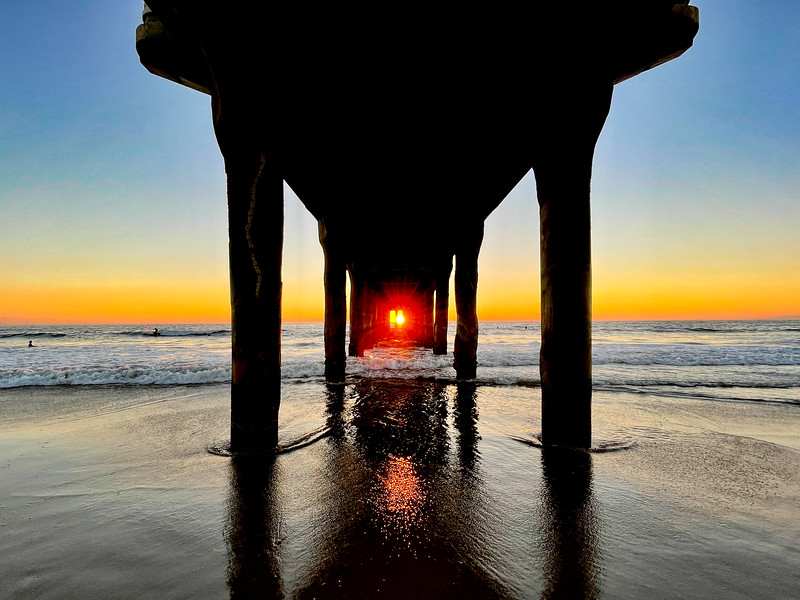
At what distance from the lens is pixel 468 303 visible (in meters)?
8.98

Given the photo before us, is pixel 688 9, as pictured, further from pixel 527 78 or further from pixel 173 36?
pixel 173 36

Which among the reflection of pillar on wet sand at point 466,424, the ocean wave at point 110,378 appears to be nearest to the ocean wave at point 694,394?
the reflection of pillar on wet sand at point 466,424

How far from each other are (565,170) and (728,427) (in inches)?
165

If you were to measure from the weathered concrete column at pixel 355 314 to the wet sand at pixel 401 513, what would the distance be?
947 cm

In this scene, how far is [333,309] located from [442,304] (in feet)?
22.9

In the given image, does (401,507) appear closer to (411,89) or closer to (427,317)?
(411,89)

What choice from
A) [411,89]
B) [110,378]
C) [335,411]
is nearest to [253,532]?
[335,411]

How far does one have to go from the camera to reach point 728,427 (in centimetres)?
492

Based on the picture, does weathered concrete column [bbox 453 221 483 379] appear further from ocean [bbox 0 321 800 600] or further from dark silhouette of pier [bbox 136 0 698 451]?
dark silhouette of pier [bbox 136 0 698 451]

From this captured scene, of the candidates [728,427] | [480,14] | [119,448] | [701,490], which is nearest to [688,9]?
[480,14]

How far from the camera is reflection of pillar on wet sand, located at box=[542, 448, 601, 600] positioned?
5.70ft

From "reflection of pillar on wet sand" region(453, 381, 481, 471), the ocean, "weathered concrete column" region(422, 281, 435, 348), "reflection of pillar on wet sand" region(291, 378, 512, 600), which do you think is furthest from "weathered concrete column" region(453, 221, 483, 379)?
"weathered concrete column" region(422, 281, 435, 348)

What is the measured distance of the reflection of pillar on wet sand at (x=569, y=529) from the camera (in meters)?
1.74

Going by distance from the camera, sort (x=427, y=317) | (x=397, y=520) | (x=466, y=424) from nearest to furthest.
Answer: (x=397, y=520)
(x=466, y=424)
(x=427, y=317)
